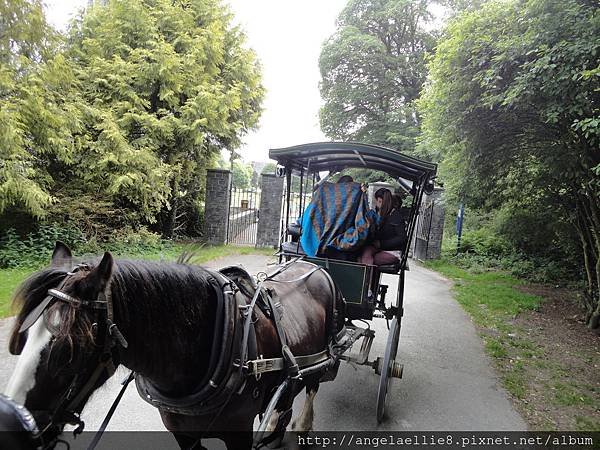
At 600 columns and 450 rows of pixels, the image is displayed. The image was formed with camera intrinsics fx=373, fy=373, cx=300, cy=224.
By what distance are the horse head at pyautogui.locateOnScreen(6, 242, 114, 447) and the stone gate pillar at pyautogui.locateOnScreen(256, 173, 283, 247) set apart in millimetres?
11667

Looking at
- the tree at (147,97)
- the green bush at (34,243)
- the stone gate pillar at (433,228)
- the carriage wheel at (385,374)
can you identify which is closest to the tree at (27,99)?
the green bush at (34,243)

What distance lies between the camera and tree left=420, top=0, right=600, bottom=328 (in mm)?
5246

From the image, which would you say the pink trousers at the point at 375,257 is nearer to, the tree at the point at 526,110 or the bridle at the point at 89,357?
the tree at the point at 526,110

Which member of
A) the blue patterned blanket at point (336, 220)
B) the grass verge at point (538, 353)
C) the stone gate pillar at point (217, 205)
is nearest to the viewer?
the blue patterned blanket at point (336, 220)

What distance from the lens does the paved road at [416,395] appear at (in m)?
3.53

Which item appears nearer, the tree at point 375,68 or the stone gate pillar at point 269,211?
the stone gate pillar at point 269,211

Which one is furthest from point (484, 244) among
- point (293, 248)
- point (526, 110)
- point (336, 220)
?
point (336, 220)

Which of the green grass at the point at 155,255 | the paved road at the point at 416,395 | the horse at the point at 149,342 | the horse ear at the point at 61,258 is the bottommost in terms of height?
the paved road at the point at 416,395

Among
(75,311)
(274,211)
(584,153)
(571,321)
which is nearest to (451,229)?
(274,211)

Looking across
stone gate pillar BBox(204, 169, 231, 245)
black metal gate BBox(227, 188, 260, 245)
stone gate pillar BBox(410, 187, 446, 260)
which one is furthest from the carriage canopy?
stone gate pillar BBox(410, 187, 446, 260)

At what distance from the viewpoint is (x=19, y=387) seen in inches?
47.5

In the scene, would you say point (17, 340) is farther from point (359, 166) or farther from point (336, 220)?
point (359, 166)

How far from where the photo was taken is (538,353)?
Answer: 5809mm

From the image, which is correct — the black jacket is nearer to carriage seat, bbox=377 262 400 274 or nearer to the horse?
carriage seat, bbox=377 262 400 274
